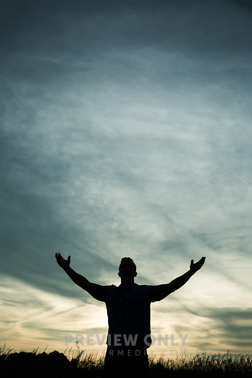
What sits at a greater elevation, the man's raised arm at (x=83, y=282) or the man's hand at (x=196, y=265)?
the man's hand at (x=196, y=265)

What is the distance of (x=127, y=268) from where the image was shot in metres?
4.46

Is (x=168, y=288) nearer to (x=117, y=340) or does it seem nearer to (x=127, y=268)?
(x=127, y=268)

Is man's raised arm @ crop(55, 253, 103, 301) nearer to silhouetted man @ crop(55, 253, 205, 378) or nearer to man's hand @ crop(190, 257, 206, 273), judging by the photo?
silhouetted man @ crop(55, 253, 205, 378)

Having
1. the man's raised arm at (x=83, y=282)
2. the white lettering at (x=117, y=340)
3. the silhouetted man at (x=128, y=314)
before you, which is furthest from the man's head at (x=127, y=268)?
the white lettering at (x=117, y=340)

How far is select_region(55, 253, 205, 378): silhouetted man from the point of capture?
3647 mm

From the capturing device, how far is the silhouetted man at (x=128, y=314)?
3.65m

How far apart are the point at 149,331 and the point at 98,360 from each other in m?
5.25

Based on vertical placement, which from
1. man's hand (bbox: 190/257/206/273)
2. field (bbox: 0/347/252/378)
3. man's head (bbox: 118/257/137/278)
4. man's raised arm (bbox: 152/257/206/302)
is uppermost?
man's hand (bbox: 190/257/206/273)

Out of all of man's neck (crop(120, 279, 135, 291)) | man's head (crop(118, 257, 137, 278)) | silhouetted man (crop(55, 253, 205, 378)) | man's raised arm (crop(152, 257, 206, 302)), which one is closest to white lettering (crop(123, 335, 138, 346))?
silhouetted man (crop(55, 253, 205, 378))

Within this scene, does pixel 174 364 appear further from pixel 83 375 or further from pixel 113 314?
pixel 113 314

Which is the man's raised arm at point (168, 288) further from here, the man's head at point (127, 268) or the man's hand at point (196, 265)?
the man's head at point (127, 268)

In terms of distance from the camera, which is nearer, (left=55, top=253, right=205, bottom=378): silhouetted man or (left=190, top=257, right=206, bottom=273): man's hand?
(left=55, top=253, right=205, bottom=378): silhouetted man

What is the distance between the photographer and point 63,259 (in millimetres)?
4816

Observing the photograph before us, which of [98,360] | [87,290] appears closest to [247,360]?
[98,360]
